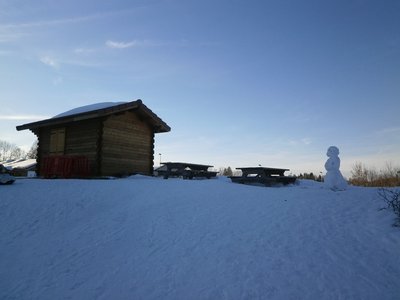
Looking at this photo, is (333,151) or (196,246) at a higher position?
(333,151)

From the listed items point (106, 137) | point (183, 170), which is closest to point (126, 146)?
point (106, 137)

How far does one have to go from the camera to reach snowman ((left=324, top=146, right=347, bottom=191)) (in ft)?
42.3

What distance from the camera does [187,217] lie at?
357 inches

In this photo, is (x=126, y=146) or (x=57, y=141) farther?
(x=57, y=141)

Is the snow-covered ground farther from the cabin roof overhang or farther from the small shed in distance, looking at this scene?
the cabin roof overhang

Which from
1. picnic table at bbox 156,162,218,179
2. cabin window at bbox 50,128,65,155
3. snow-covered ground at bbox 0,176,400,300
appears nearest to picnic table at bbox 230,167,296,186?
picnic table at bbox 156,162,218,179

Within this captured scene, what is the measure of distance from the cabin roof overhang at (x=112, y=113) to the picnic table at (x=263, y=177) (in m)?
6.52

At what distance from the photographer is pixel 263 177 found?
14.7 m

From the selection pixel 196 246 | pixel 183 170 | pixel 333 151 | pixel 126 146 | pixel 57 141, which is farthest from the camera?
pixel 57 141

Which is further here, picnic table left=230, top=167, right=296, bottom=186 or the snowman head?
picnic table left=230, top=167, right=296, bottom=186

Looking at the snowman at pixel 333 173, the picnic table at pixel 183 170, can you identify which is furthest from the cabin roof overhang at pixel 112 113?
the snowman at pixel 333 173

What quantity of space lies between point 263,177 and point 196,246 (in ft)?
26.5

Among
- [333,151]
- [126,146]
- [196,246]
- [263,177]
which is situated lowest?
[196,246]

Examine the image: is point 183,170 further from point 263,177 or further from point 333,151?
point 333,151
